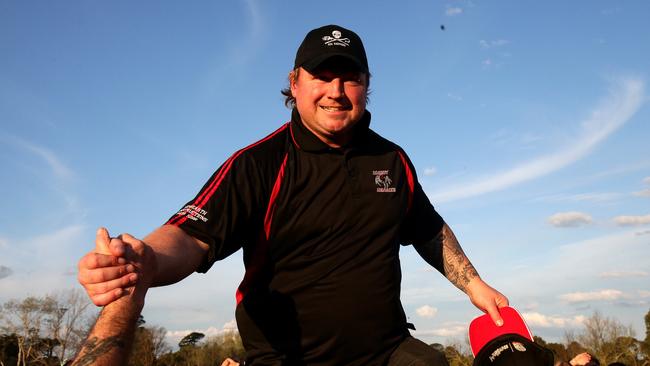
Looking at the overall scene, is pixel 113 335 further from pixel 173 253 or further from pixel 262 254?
pixel 262 254

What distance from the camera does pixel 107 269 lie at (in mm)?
2160

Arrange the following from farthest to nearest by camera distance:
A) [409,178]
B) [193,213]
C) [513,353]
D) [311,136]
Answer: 1. [409,178]
2. [311,136]
3. [513,353]
4. [193,213]

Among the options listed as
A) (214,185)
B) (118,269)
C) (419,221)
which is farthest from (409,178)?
(118,269)

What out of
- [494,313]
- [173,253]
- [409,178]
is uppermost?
[409,178]

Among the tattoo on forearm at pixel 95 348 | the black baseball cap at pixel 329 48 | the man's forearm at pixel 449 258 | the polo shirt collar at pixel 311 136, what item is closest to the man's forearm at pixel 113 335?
the tattoo on forearm at pixel 95 348

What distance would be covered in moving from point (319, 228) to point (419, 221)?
1257mm

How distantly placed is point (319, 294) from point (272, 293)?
0.32 metres

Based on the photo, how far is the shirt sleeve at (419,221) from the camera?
482 centimetres

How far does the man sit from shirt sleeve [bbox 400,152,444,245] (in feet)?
1.44

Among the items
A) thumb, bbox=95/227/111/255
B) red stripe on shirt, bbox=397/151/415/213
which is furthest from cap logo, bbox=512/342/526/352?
thumb, bbox=95/227/111/255

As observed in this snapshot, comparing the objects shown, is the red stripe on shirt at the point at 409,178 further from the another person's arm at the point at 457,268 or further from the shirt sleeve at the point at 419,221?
the another person's arm at the point at 457,268

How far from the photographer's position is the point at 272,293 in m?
3.94

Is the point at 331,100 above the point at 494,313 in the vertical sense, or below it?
above

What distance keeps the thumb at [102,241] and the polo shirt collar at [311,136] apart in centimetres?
214
